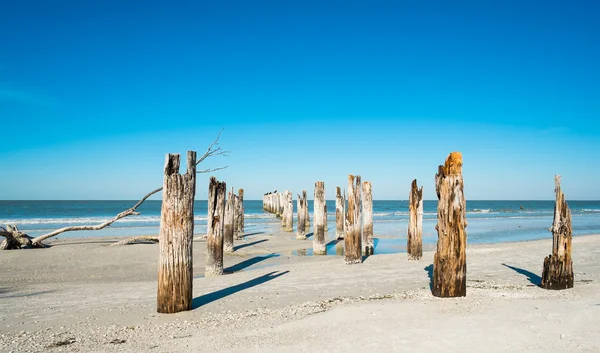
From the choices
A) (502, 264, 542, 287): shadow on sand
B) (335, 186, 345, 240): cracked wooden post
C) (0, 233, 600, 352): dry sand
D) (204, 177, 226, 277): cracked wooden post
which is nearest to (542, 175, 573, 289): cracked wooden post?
(0, 233, 600, 352): dry sand

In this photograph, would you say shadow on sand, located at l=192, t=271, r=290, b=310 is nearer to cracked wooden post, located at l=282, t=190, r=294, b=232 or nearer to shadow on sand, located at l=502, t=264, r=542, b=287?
shadow on sand, located at l=502, t=264, r=542, b=287

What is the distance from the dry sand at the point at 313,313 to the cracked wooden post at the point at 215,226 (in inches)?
31.0

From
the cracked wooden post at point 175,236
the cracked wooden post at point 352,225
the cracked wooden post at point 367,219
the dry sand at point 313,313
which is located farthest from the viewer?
the cracked wooden post at point 367,219

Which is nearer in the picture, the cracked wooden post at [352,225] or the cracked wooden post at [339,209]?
the cracked wooden post at [352,225]

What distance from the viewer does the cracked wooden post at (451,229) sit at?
21.9ft

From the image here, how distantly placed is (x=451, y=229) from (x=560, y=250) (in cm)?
239

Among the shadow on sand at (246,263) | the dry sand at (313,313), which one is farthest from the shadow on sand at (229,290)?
the shadow on sand at (246,263)

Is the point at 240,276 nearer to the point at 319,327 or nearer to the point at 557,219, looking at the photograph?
the point at 319,327

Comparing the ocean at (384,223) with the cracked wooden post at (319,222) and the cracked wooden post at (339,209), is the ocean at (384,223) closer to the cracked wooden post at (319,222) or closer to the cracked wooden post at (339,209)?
the cracked wooden post at (339,209)

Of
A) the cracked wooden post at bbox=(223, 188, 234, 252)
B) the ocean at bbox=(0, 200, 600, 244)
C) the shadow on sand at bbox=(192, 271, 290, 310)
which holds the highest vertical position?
the cracked wooden post at bbox=(223, 188, 234, 252)

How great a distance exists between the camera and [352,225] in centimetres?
1155

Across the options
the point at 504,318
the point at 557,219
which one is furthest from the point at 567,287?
the point at 504,318

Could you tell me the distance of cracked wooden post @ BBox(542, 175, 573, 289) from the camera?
745 cm

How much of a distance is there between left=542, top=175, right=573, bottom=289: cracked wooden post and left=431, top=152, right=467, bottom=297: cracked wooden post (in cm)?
196
